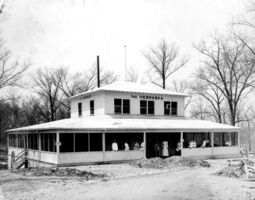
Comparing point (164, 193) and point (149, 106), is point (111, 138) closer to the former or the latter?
point (149, 106)

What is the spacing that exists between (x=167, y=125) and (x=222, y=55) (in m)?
19.5

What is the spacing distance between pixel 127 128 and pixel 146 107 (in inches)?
254

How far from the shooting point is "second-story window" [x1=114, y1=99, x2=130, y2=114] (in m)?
33.5

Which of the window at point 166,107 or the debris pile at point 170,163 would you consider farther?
the window at point 166,107

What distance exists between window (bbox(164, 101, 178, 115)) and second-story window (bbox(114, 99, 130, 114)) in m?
4.19

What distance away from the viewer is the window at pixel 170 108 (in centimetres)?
3647

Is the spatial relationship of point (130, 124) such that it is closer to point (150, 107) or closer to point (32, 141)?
point (150, 107)

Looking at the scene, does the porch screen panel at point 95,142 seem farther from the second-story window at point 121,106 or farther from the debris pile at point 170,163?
the debris pile at point 170,163

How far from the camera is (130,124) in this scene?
30344 millimetres

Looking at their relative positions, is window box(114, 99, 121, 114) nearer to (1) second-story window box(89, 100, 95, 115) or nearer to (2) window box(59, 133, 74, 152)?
(1) second-story window box(89, 100, 95, 115)

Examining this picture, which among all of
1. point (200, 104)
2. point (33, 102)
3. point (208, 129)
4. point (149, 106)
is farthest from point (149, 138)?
point (200, 104)

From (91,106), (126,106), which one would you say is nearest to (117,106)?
(126,106)

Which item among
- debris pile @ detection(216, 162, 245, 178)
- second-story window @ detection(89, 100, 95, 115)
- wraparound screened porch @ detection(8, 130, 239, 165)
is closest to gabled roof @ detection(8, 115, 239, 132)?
wraparound screened porch @ detection(8, 130, 239, 165)

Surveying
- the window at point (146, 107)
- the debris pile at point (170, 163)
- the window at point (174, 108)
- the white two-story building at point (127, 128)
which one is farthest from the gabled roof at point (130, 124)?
the debris pile at point (170, 163)
